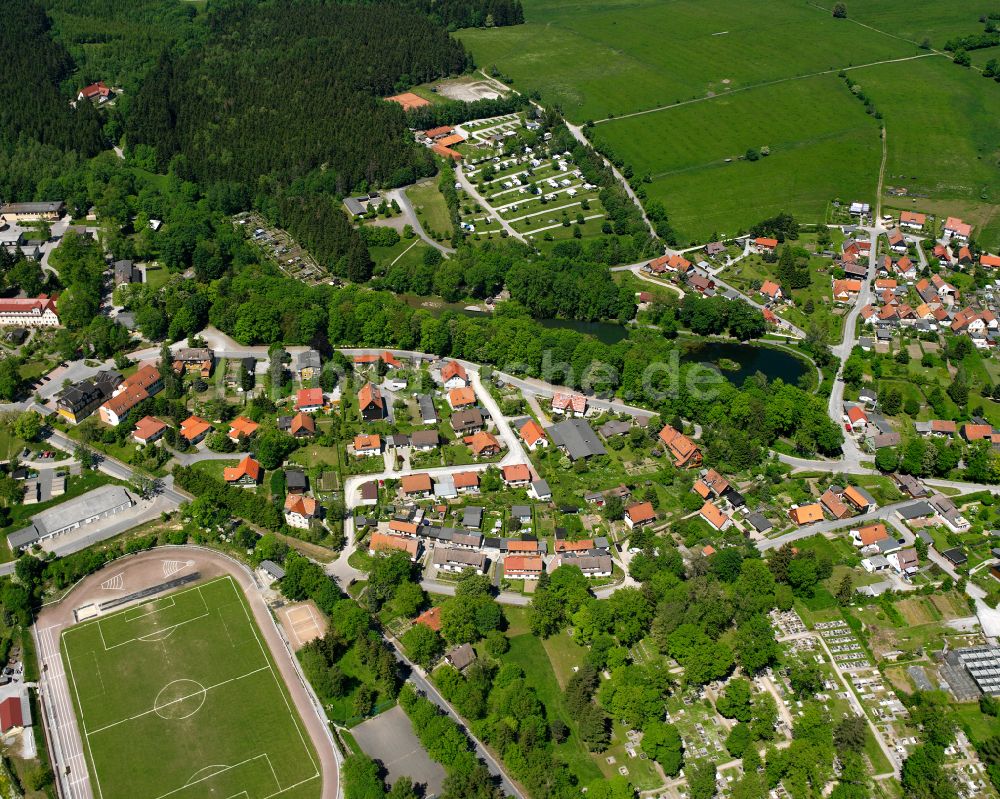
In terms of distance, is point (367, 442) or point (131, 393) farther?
point (131, 393)

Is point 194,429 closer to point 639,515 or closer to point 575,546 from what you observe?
point 575,546

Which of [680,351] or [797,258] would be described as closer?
[680,351]

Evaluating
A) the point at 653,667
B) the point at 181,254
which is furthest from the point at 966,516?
the point at 181,254

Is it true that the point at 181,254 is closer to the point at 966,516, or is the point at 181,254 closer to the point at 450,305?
the point at 450,305

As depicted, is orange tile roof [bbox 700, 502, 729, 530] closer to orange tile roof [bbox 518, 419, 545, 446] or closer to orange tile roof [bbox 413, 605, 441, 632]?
orange tile roof [bbox 518, 419, 545, 446]

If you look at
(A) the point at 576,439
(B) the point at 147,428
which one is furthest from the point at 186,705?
(A) the point at 576,439

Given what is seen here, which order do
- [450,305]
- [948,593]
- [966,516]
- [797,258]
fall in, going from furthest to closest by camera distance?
1. [797,258]
2. [450,305]
3. [966,516]
4. [948,593]
